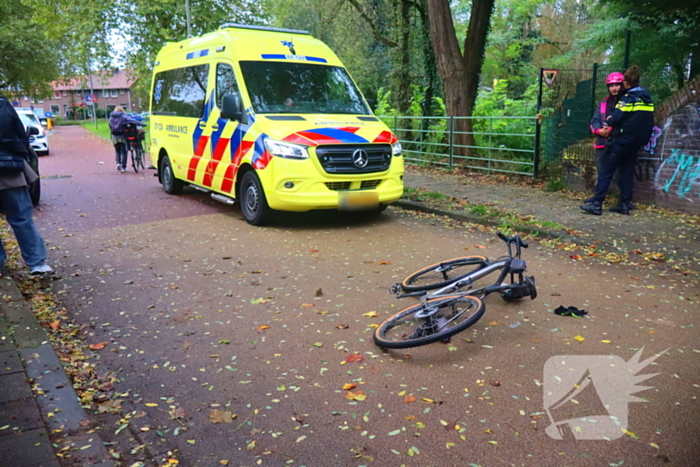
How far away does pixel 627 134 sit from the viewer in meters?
8.34

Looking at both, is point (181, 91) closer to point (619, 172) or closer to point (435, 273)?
point (435, 273)

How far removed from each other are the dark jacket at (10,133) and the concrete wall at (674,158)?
8.47m

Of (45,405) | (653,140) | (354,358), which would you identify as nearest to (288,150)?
(354,358)

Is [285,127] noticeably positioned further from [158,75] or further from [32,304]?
[158,75]

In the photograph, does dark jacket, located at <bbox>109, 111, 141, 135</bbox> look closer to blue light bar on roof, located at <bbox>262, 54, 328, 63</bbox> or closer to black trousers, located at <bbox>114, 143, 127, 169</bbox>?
black trousers, located at <bbox>114, 143, 127, 169</bbox>

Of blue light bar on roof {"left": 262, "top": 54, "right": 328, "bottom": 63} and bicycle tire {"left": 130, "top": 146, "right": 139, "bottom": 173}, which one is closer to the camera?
blue light bar on roof {"left": 262, "top": 54, "right": 328, "bottom": 63}

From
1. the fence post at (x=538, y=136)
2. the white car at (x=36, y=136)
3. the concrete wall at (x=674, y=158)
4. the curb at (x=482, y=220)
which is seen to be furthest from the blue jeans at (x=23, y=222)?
the white car at (x=36, y=136)

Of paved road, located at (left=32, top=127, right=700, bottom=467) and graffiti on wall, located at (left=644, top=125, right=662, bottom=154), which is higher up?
graffiti on wall, located at (left=644, top=125, right=662, bottom=154)

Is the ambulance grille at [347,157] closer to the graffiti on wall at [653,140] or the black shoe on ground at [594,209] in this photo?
the black shoe on ground at [594,209]

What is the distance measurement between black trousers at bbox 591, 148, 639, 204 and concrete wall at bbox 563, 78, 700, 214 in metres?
0.56

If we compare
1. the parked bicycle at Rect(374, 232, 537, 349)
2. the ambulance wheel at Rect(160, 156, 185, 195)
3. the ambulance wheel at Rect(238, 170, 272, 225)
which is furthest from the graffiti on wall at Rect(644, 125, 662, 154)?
the ambulance wheel at Rect(160, 156, 185, 195)

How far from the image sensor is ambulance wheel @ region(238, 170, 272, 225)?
8.51 m

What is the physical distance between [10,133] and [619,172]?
25.8 ft

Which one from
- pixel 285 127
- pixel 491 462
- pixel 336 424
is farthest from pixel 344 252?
pixel 491 462
